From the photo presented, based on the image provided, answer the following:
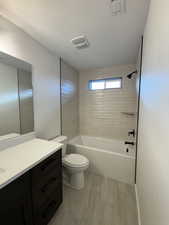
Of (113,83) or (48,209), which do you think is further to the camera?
(113,83)

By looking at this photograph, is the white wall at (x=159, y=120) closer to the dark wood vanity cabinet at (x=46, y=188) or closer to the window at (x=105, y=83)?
the dark wood vanity cabinet at (x=46, y=188)

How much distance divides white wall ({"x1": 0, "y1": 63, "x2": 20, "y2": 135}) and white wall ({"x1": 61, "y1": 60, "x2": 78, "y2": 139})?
1.10 meters

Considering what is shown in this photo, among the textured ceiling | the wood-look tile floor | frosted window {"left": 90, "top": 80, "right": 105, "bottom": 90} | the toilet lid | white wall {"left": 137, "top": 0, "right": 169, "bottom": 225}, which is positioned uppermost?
the textured ceiling

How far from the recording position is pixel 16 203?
89 cm

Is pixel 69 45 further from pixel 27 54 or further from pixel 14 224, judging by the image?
pixel 14 224

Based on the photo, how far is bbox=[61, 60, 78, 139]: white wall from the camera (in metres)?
2.50

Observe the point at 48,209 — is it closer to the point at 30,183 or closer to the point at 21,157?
the point at 30,183

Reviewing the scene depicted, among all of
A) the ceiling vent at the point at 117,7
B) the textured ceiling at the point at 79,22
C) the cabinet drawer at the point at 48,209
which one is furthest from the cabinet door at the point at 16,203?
the ceiling vent at the point at 117,7

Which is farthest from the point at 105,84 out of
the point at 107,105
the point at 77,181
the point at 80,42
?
the point at 77,181

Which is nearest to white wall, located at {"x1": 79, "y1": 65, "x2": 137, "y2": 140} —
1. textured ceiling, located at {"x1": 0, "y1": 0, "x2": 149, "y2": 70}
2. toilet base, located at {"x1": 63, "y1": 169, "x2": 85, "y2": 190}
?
textured ceiling, located at {"x1": 0, "y1": 0, "x2": 149, "y2": 70}

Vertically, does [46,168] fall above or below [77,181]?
above

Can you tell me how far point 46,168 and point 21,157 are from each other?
11.5 inches

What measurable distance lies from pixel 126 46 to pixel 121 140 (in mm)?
2119

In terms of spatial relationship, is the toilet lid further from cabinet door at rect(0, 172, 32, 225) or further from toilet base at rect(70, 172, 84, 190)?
cabinet door at rect(0, 172, 32, 225)
